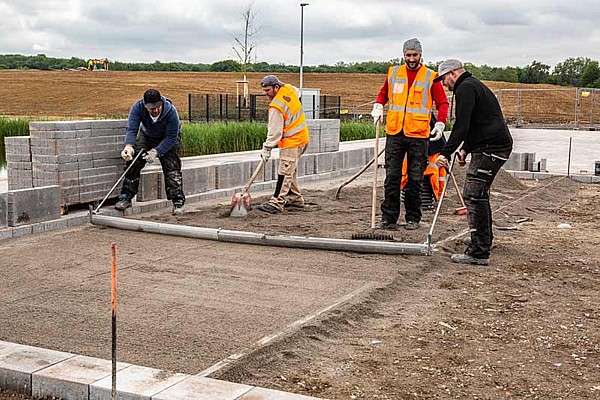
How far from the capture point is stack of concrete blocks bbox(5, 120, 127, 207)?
8.91m

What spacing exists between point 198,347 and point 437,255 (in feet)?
11.1

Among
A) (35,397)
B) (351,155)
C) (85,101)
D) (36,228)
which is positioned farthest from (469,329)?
(85,101)

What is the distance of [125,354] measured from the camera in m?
4.68

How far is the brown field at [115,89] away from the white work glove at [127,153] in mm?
28584

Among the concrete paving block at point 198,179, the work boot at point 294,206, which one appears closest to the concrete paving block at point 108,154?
the concrete paving block at point 198,179

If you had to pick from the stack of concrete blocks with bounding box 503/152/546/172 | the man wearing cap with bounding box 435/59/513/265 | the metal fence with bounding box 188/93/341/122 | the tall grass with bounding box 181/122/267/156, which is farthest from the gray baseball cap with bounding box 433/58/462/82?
the metal fence with bounding box 188/93/341/122

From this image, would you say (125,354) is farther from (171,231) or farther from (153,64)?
(153,64)

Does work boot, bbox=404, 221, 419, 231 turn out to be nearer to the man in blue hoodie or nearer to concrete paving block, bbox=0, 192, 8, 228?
the man in blue hoodie

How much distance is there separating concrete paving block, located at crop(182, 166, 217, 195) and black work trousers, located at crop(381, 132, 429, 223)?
3.17m

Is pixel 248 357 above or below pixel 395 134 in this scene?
below

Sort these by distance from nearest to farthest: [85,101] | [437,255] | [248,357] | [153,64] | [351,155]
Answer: [248,357] < [437,255] < [351,155] < [85,101] < [153,64]

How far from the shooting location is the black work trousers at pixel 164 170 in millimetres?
9492

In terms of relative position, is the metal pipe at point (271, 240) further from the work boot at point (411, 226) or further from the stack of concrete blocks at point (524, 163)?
the stack of concrete blocks at point (524, 163)

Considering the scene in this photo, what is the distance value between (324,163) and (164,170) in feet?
16.4
